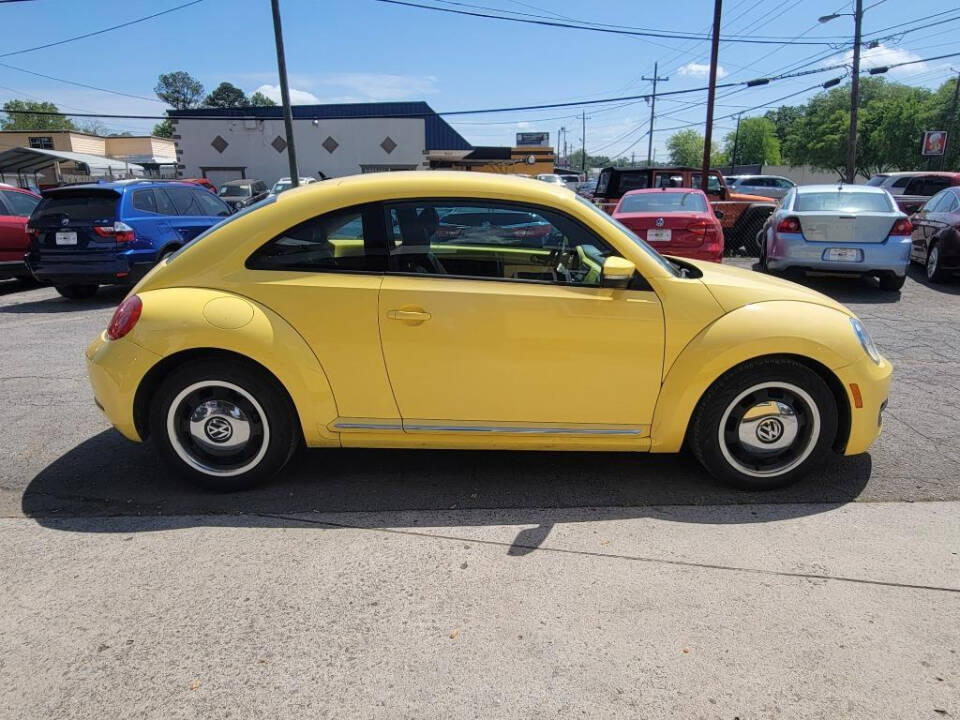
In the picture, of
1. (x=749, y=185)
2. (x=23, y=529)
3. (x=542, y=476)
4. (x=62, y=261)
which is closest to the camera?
(x=23, y=529)

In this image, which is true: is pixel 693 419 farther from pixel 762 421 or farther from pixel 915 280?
pixel 915 280

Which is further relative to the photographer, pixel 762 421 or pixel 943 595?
pixel 762 421

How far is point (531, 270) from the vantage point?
349 cm

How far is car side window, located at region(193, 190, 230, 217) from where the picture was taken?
9.98m

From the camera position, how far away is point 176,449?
11.0ft

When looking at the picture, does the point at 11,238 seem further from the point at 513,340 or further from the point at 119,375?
the point at 513,340

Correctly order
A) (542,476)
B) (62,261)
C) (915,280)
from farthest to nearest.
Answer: (915,280), (62,261), (542,476)

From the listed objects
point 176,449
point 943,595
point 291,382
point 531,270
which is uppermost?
point 531,270

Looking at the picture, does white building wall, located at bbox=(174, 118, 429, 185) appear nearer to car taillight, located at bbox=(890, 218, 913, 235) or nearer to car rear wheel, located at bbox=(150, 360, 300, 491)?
car taillight, located at bbox=(890, 218, 913, 235)

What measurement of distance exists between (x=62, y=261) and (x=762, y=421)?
8.83 metres

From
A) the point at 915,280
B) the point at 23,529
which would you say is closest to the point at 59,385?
the point at 23,529

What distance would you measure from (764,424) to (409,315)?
1.92 metres

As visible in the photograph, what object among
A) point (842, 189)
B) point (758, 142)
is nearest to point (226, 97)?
point (758, 142)

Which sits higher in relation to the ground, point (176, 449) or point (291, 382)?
point (291, 382)
